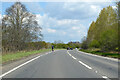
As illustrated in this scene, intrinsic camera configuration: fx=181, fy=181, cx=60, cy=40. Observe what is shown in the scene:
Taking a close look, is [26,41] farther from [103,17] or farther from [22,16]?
[103,17]

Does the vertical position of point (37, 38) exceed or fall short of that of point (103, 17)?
it falls short

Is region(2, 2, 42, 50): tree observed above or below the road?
above

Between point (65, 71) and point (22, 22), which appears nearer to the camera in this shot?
point (65, 71)

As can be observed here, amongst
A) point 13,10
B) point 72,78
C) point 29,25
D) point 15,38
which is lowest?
point 72,78

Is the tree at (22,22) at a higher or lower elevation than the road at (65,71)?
higher

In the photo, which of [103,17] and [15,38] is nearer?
[15,38]

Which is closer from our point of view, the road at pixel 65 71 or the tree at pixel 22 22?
the road at pixel 65 71

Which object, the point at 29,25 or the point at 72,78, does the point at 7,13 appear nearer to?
the point at 29,25

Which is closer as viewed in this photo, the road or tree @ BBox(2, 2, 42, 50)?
the road

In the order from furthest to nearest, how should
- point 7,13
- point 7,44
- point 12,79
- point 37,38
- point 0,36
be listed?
point 37,38 < point 7,13 < point 7,44 < point 0,36 < point 12,79

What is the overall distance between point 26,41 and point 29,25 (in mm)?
4300

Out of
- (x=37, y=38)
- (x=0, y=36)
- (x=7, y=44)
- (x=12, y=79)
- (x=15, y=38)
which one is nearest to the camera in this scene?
(x=12, y=79)

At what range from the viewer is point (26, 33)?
4181cm

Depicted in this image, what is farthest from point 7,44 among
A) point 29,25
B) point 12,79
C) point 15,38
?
point 12,79
